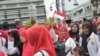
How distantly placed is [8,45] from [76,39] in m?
1.44

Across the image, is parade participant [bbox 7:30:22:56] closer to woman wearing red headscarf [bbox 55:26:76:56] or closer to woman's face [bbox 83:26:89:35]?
woman wearing red headscarf [bbox 55:26:76:56]

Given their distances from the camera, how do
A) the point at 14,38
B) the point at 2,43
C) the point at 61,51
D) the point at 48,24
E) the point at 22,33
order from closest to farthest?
the point at 22,33, the point at 14,38, the point at 61,51, the point at 2,43, the point at 48,24

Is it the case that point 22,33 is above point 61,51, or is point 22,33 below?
above

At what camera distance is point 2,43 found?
8.84m

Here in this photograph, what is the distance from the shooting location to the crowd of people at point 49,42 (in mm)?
5121

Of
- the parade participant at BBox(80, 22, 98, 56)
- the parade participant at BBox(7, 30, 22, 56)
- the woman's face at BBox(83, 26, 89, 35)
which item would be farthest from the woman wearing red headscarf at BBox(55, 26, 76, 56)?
the parade participant at BBox(7, 30, 22, 56)

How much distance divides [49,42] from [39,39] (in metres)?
0.21

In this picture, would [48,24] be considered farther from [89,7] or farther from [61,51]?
[89,7]

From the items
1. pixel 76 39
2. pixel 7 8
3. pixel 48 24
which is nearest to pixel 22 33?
pixel 76 39

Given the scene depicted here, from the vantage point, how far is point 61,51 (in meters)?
8.09

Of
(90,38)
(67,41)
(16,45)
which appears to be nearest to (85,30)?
(90,38)

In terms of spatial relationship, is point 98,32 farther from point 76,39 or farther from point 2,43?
point 2,43

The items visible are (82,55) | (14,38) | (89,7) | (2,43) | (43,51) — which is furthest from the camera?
(89,7)

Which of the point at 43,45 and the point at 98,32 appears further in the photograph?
the point at 98,32
